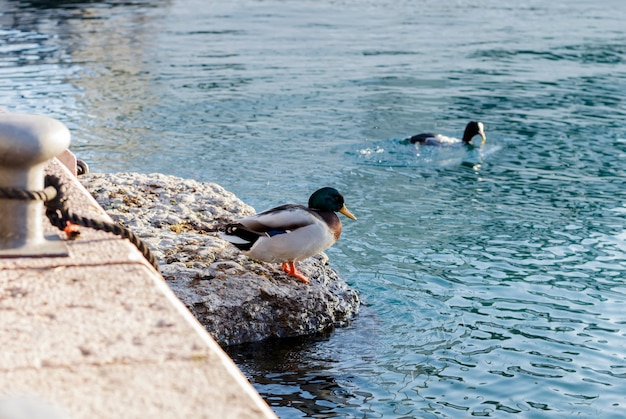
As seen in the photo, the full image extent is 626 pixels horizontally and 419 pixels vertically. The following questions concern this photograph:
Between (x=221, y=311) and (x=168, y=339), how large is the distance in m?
3.99

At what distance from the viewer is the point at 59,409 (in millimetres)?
2094

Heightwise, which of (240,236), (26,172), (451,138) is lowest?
(451,138)

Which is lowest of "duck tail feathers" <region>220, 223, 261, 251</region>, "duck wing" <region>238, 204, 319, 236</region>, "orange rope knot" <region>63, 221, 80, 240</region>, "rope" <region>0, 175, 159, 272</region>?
"duck tail feathers" <region>220, 223, 261, 251</region>

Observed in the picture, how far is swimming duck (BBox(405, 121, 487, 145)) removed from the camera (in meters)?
13.6

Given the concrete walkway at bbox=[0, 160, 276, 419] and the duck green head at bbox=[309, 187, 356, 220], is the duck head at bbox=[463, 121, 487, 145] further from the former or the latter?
the concrete walkway at bbox=[0, 160, 276, 419]

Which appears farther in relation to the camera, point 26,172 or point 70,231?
point 70,231

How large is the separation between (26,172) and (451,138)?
38.7 feet

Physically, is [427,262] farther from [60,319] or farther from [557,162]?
[60,319]

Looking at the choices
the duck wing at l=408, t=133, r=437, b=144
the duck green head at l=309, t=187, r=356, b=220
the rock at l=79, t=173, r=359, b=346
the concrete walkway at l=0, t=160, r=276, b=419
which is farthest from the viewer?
the duck wing at l=408, t=133, r=437, b=144

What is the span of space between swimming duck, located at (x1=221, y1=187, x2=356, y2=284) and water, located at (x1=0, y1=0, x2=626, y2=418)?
655 millimetres

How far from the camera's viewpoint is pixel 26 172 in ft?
9.91

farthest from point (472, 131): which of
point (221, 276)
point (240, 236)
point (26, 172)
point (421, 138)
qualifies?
point (26, 172)

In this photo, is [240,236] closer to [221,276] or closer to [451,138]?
[221,276]

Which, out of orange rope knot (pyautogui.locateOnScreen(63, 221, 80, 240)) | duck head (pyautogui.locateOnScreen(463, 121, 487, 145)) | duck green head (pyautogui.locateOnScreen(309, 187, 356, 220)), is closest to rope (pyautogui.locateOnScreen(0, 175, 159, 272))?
orange rope knot (pyautogui.locateOnScreen(63, 221, 80, 240))
